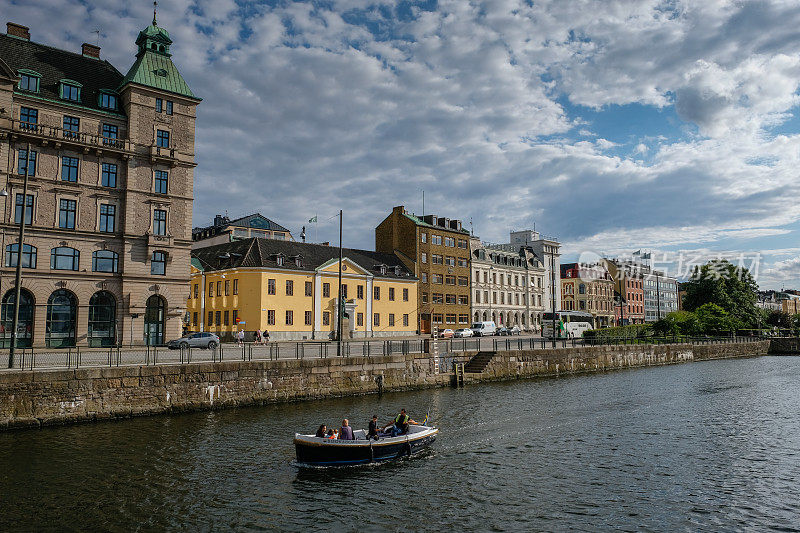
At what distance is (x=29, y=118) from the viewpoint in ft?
143

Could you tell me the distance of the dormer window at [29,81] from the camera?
4375 centimetres

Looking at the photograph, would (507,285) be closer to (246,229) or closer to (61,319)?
(246,229)

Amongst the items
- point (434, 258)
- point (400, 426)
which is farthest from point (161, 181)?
point (434, 258)

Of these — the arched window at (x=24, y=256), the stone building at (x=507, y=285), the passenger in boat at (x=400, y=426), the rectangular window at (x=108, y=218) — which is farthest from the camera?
the stone building at (x=507, y=285)

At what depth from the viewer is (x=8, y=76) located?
1644 inches

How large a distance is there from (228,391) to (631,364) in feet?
151

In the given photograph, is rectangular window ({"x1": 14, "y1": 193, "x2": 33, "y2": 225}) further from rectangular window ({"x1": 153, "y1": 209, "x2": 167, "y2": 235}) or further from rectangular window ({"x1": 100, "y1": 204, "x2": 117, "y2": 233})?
rectangular window ({"x1": 153, "y1": 209, "x2": 167, "y2": 235})

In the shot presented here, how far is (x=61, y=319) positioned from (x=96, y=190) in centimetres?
1037

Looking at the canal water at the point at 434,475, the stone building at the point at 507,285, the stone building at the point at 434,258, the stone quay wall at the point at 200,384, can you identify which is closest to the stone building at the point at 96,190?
the stone quay wall at the point at 200,384

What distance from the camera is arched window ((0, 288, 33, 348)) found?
4097cm

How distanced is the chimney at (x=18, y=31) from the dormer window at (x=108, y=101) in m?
8.28

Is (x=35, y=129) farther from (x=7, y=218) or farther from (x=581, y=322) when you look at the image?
(x=581, y=322)

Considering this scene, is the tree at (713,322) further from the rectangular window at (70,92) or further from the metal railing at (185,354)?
the rectangular window at (70,92)

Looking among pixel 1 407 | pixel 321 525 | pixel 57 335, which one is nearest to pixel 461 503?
pixel 321 525
